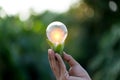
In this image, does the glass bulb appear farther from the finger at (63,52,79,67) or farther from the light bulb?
the finger at (63,52,79,67)

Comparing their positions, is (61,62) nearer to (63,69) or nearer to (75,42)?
(63,69)

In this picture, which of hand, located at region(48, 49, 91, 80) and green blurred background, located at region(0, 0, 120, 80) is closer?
hand, located at region(48, 49, 91, 80)

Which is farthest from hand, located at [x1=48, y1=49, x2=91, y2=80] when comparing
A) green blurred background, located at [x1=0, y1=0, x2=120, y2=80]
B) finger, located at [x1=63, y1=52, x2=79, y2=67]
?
green blurred background, located at [x1=0, y1=0, x2=120, y2=80]

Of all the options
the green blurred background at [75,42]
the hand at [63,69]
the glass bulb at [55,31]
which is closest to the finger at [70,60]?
the hand at [63,69]

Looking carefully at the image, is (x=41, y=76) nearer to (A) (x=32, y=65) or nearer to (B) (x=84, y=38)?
(A) (x=32, y=65)

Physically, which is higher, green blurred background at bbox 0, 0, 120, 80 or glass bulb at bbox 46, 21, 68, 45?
glass bulb at bbox 46, 21, 68, 45

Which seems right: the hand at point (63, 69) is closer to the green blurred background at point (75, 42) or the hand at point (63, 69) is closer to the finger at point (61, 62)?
the finger at point (61, 62)
